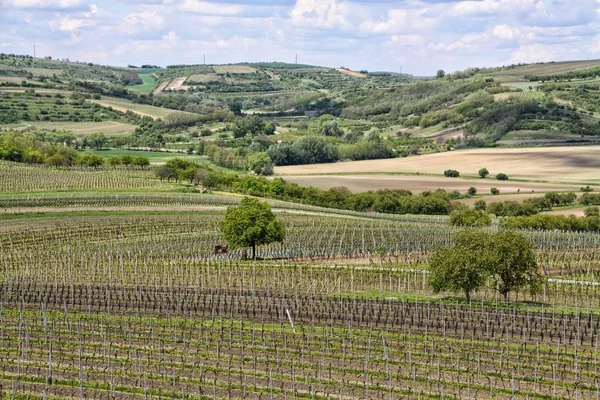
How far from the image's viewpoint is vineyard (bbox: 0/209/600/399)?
4462 cm

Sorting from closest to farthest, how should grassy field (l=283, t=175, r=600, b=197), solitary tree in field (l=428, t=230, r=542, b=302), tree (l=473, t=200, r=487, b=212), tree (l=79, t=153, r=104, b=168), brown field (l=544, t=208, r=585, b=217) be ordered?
1. solitary tree in field (l=428, t=230, r=542, b=302)
2. brown field (l=544, t=208, r=585, b=217)
3. tree (l=473, t=200, r=487, b=212)
4. grassy field (l=283, t=175, r=600, b=197)
5. tree (l=79, t=153, r=104, b=168)

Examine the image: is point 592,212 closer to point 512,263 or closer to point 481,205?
point 481,205

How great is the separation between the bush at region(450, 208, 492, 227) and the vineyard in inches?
667

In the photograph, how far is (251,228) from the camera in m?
90.9

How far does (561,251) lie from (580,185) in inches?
2970

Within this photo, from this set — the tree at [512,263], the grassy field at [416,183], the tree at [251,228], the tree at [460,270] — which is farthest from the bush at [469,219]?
the tree at [460,270]

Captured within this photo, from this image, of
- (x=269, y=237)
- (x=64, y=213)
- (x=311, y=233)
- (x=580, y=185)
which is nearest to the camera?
(x=269, y=237)

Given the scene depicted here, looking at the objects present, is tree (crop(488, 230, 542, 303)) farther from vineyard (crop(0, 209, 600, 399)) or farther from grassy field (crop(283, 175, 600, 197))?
grassy field (crop(283, 175, 600, 197))

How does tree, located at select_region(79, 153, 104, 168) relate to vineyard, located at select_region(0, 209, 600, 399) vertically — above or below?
above

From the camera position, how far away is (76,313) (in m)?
61.3

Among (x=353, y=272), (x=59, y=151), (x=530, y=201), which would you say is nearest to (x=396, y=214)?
(x=530, y=201)

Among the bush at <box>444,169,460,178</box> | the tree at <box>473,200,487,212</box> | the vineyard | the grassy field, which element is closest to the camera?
the vineyard

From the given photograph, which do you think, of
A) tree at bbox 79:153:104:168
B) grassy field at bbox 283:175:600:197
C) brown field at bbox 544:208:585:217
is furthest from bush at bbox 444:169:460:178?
tree at bbox 79:153:104:168

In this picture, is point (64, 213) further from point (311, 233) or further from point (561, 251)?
point (561, 251)
